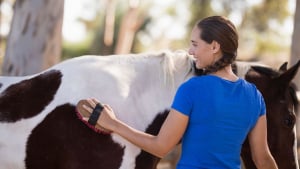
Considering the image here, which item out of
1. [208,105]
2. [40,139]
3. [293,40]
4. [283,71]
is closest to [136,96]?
[40,139]

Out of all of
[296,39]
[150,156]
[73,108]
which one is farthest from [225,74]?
[296,39]

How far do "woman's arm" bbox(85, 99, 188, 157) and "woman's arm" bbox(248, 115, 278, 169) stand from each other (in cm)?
45

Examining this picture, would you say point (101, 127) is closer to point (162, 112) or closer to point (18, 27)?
point (162, 112)

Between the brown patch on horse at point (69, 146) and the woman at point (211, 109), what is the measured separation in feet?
1.64

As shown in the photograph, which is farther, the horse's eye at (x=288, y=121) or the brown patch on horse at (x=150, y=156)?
the horse's eye at (x=288, y=121)

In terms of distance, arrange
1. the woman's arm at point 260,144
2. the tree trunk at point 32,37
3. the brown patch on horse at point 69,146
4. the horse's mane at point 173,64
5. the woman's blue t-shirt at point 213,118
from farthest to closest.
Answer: the tree trunk at point 32,37 → the horse's mane at point 173,64 → the brown patch on horse at point 69,146 → the woman's arm at point 260,144 → the woman's blue t-shirt at point 213,118

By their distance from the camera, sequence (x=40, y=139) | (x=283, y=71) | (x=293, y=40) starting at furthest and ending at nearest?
1. (x=293, y=40)
2. (x=283, y=71)
3. (x=40, y=139)

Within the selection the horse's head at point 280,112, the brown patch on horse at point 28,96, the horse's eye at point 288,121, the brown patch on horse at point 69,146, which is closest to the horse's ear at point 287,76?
the horse's head at point 280,112

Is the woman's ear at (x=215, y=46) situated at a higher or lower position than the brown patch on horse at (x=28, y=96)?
higher

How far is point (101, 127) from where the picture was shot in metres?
3.25

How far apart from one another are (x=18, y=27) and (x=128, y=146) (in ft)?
8.38

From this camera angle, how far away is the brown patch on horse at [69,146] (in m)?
3.51

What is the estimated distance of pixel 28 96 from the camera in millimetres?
3654

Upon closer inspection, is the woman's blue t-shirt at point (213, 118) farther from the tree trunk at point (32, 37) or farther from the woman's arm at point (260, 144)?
the tree trunk at point (32, 37)
